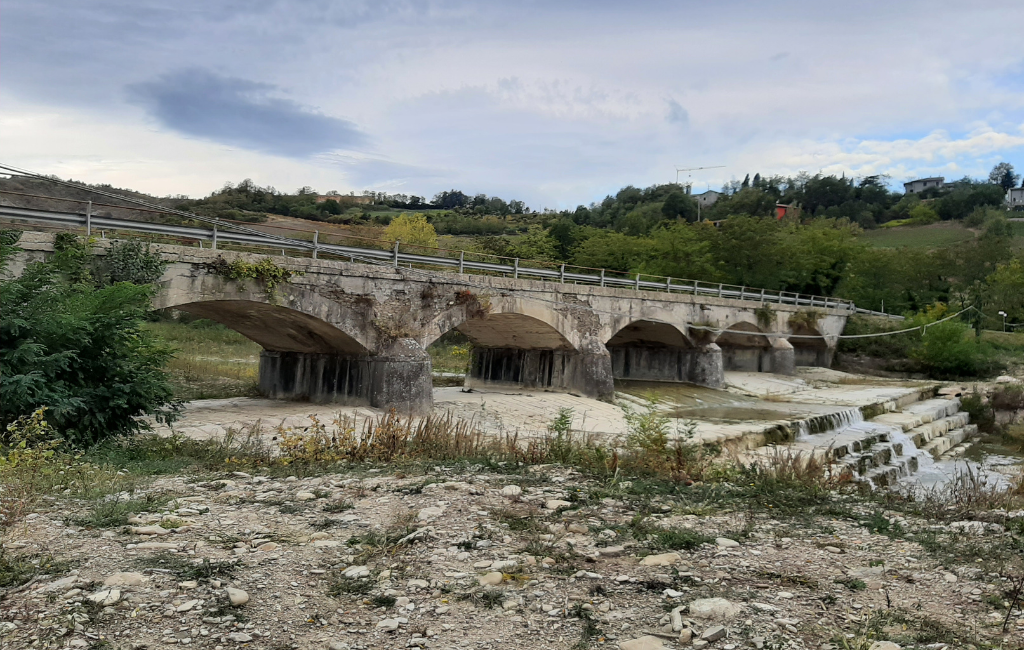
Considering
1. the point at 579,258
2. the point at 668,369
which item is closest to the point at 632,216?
the point at 579,258

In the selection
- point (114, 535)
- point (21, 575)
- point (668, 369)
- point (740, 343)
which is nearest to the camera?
point (21, 575)

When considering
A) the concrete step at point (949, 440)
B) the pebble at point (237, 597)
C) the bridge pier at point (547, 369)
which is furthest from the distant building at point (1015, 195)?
the pebble at point (237, 597)

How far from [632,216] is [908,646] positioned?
218ft

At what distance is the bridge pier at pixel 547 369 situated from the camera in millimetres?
23828

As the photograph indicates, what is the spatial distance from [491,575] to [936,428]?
2115 cm

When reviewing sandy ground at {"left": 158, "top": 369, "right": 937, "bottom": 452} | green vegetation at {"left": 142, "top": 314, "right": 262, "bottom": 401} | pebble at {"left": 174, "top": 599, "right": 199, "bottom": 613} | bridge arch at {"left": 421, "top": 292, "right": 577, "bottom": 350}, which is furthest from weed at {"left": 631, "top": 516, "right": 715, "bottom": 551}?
bridge arch at {"left": 421, "top": 292, "right": 577, "bottom": 350}

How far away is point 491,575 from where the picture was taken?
5.26 m

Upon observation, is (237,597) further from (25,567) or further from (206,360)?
(206,360)

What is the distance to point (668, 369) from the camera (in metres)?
32.0

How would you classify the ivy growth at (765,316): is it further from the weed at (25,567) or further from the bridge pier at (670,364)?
the weed at (25,567)

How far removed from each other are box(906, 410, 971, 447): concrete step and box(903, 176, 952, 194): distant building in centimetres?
15578

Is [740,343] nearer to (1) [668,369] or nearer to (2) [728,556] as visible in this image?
(1) [668,369]

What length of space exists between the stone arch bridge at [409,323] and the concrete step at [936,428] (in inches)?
340

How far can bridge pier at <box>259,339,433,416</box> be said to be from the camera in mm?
17547
